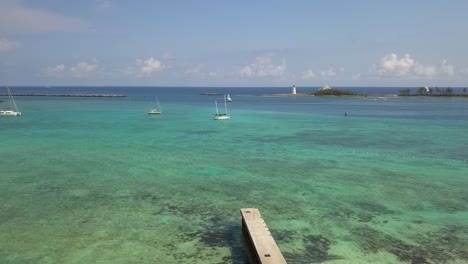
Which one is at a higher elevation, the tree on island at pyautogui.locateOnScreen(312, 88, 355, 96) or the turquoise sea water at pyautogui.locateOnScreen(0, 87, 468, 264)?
the tree on island at pyautogui.locateOnScreen(312, 88, 355, 96)

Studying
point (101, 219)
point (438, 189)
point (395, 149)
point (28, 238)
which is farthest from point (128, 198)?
point (395, 149)

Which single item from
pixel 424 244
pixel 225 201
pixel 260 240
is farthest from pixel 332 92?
pixel 260 240

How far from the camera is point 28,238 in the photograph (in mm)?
13547

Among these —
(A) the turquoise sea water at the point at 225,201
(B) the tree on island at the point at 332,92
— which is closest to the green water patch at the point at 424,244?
(A) the turquoise sea water at the point at 225,201

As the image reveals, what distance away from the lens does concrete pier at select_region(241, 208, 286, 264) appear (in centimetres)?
1005

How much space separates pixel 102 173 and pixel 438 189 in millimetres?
18288

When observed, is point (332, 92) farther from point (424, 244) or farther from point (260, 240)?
point (260, 240)

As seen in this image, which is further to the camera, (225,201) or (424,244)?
(225,201)

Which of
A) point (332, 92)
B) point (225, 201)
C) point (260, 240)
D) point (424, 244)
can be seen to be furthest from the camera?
point (332, 92)

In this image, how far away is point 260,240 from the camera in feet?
36.5

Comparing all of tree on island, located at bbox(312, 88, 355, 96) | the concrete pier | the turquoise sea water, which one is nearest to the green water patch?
the turquoise sea water

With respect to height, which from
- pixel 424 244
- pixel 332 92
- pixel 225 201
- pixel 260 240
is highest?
pixel 332 92

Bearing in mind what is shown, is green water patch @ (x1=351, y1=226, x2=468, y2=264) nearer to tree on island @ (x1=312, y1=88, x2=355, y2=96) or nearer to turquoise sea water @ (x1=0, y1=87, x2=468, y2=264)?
turquoise sea water @ (x1=0, y1=87, x2=468, y2=264)

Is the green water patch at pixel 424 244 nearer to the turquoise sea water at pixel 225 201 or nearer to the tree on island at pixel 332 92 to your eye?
the turquoise sea water at pixel 225 201
